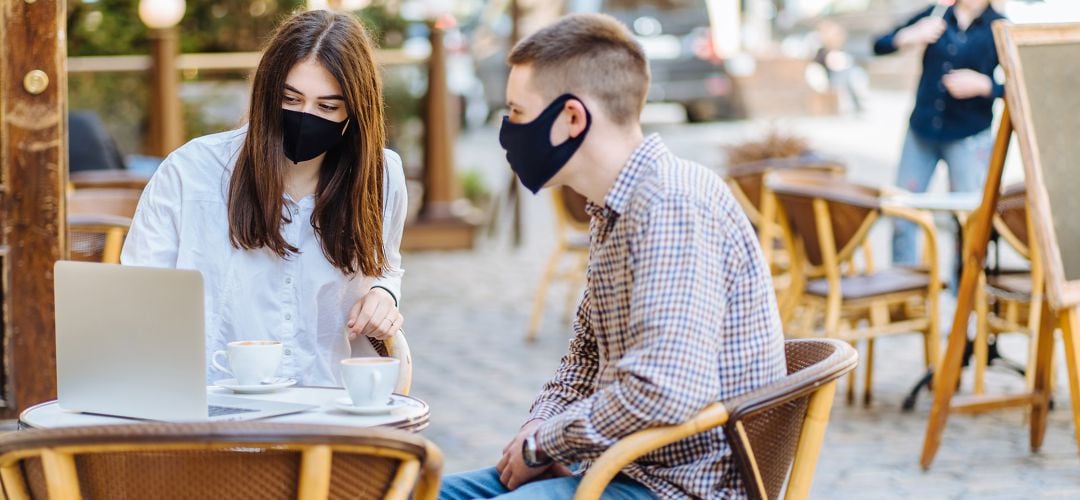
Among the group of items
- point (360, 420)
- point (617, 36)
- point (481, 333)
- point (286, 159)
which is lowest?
point (481, 333)

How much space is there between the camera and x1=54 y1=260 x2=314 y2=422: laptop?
2.08 metres

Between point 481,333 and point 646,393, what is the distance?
5.77 metres

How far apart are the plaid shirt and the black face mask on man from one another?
106 mm

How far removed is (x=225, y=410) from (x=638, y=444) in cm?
73

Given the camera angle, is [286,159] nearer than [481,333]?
Yes

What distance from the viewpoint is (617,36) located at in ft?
7.87

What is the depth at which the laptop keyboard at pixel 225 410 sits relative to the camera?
7.82 ft

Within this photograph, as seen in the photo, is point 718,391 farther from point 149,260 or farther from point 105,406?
point 149,260

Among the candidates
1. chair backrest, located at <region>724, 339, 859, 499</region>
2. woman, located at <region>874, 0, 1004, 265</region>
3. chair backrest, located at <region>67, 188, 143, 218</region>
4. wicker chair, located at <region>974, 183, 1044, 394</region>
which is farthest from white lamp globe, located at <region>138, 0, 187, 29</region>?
chair backrest, located at <region>724, 339, 859, 499</region>

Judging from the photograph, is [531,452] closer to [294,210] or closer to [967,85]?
[294,210]

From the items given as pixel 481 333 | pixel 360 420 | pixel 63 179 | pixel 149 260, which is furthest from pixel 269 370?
pixel 481 333

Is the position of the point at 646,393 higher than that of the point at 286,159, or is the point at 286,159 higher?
the point at 286,159

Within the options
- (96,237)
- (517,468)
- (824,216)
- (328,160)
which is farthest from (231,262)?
(824,216)

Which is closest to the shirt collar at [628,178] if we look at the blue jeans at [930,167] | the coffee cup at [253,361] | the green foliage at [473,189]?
the coffee cup at [253,361]
